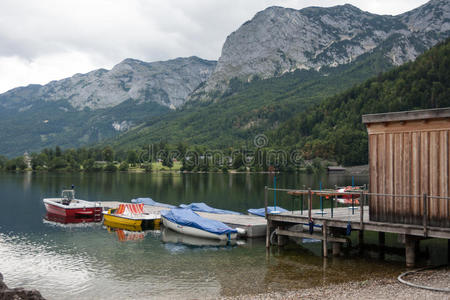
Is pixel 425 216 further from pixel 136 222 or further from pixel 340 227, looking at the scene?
pixel 136 222

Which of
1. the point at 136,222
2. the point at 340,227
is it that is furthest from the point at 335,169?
the point at 340,227

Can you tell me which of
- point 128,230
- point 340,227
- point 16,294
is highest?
point 340,227

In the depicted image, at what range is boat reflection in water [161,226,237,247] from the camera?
2999 centimetres

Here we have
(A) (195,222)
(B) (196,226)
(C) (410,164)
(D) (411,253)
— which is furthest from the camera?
(A) (195,222)

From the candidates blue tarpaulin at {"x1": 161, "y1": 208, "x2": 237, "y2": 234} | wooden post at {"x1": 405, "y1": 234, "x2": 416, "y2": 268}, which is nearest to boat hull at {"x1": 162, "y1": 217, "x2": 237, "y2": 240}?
blue tarpaulin at {"x1": 161, "y1": 208, "x2": 237, "y2": 234}

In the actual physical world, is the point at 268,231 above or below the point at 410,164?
below

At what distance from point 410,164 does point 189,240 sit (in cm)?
1732

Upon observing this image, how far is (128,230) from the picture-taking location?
123ft

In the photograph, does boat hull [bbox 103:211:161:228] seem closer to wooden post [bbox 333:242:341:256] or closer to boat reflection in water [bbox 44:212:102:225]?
boat reflection in water [bbox 44:212:102:225]

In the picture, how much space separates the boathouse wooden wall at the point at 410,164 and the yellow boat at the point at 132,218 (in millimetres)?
21292

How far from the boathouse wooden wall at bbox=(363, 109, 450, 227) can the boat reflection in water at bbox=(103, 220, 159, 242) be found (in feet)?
63.1

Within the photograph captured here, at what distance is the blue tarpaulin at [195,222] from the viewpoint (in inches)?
1207

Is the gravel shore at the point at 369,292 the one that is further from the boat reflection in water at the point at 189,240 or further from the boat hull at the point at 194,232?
the boat hull at the point at 194,232

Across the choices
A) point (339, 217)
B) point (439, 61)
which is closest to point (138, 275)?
point (339, 217)
